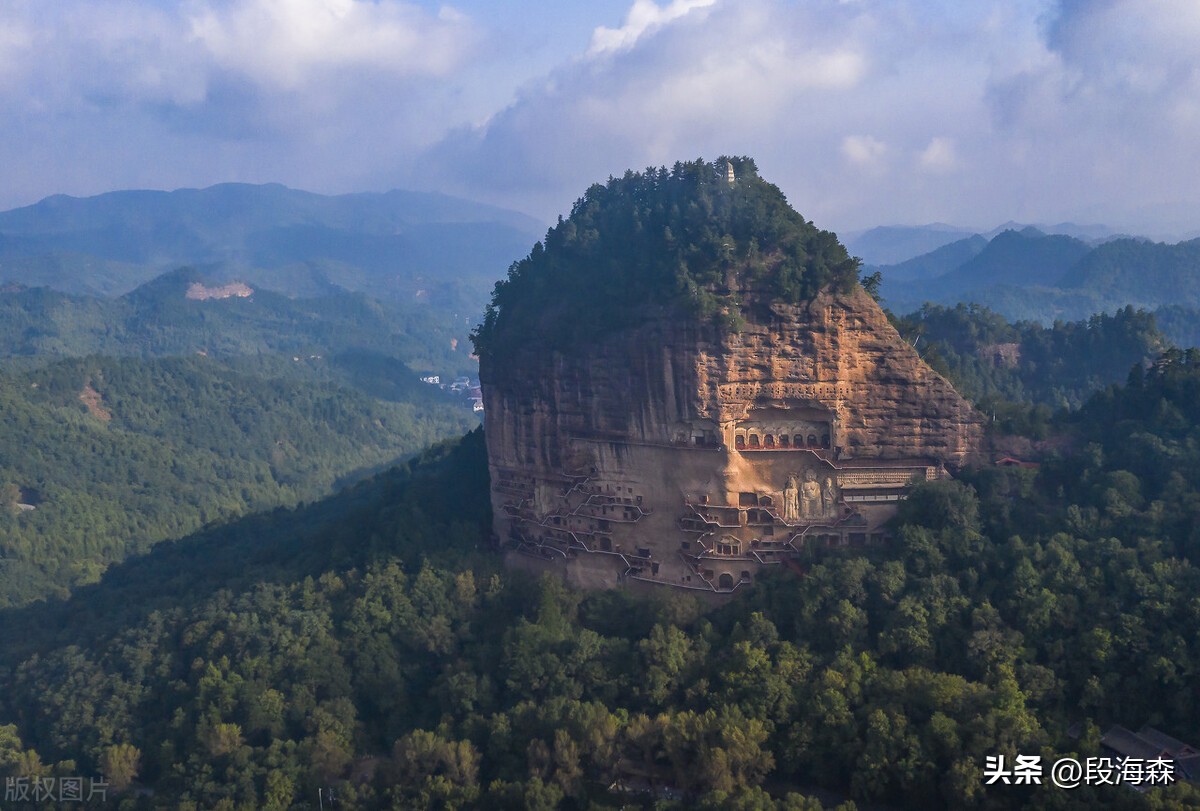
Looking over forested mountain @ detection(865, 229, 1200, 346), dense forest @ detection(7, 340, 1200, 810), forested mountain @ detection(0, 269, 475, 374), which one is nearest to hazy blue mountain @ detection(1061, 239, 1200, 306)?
forested mountain @ detection(865, 229, 1200, 346)

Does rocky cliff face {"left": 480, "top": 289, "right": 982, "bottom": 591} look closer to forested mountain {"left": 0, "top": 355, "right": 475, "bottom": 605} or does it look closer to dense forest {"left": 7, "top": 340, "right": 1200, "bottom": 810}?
dense forest {"left": 7, "top": 340, "right": 1200, "bottom": 810}

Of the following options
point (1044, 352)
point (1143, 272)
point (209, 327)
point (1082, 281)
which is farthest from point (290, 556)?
point (209, 327)

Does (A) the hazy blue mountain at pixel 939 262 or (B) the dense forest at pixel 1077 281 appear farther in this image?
(A) the hazy blue mountain at pixel 939 262

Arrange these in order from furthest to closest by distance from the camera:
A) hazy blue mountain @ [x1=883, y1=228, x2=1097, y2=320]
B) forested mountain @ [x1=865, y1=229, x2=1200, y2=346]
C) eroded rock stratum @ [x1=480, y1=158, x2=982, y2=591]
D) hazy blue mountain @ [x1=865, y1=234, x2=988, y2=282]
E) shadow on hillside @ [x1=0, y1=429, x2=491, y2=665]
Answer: hazy blue mountain @ [x1=865, y1=234, x2=988, y2=282], hazy blue mountain @ [x1=883, y1=228, x2=1097, y2=320], forested mountain @ [x1=865, y1=229, x2=1200, y2=346], shadow on hillside @ [x1=0, y1=429, x2=491, y2=665], eroded rock stratum @ [x1=480, y1=158, x2=982, y2=591]

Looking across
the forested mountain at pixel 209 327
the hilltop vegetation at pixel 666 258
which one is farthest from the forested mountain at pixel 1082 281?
the forested mountain at pixel 209 327

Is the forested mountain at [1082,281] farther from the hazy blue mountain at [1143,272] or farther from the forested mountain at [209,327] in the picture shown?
the forested mountain at [209,327]

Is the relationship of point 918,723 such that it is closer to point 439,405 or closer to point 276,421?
point 276,421

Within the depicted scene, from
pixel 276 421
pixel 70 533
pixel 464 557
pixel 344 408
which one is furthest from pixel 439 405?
pixel 464 557

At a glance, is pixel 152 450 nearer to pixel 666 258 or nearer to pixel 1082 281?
pixel 666 258
